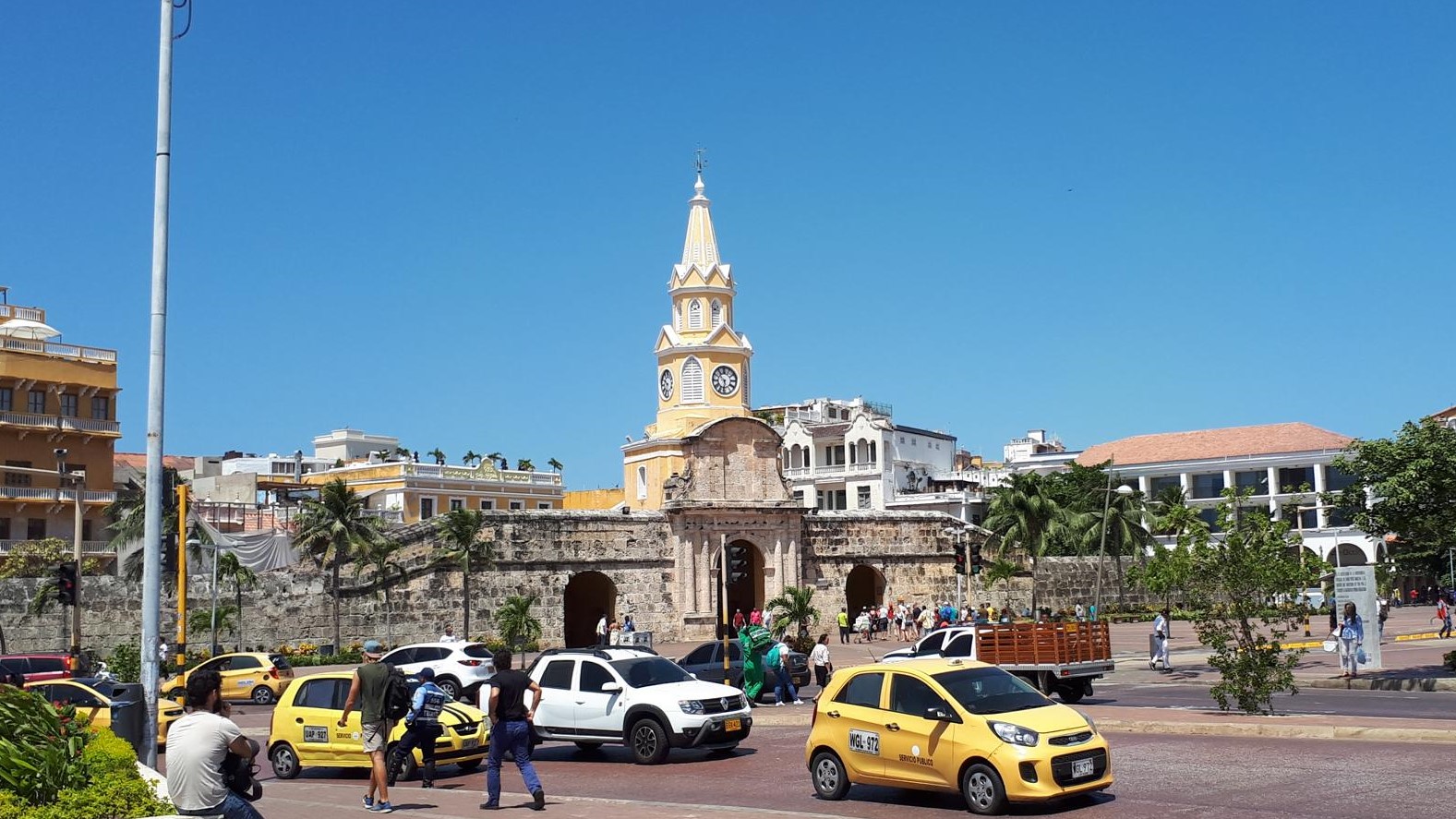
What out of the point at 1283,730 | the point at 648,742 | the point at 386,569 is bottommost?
the point at 648,742

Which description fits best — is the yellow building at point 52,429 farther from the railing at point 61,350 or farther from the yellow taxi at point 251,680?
the yellow taxi at point 251,680

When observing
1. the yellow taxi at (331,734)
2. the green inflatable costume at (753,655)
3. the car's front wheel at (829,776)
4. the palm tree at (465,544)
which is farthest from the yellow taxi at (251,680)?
the car's front wheel at (829,776)

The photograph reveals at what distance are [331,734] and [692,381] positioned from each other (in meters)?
38.6

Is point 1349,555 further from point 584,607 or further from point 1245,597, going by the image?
point 1245,597

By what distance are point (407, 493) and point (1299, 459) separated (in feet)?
167

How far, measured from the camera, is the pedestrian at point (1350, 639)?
2600cm

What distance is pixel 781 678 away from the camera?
25156mm

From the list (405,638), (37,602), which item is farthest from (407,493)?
(37,602)

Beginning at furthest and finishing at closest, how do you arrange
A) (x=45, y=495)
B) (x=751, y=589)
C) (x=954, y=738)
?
1. (x=45, y=495)
2. (x=751, y=589)
3. (x=954, y=738)

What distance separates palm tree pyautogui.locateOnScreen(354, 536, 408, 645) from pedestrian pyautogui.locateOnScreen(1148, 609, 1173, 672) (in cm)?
2247

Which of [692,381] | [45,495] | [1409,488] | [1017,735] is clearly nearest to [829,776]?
[1017,735]

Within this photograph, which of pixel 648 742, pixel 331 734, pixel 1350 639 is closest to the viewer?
pixel 331 734

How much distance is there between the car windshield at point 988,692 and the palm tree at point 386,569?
3047 cm

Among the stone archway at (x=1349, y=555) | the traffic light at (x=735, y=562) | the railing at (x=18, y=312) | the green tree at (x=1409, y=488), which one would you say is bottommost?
the stone archway at (x=1349, y=555)
